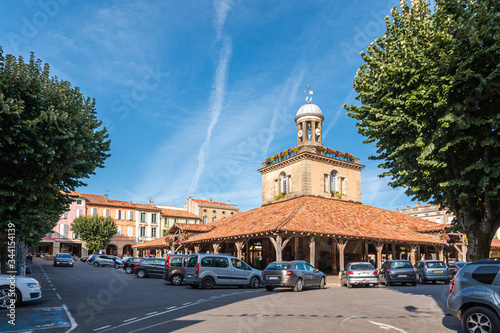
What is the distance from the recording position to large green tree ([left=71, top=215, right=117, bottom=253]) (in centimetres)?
5934

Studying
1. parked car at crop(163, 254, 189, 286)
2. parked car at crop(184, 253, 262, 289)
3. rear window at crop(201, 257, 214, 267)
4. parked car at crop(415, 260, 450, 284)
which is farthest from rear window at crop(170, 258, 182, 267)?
parked car at crop(415, 260, 450, 284)

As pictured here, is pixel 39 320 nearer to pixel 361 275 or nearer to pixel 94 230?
pixel 361 275

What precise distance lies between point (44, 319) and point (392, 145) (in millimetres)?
10355

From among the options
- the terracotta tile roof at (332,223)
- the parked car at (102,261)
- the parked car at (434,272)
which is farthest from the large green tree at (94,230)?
the parked car at (434,272)

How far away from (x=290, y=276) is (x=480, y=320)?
10.8m

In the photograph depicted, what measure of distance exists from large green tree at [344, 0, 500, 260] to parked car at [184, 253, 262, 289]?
993 centimetres

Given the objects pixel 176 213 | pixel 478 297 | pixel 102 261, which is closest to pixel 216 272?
pixel 478 297

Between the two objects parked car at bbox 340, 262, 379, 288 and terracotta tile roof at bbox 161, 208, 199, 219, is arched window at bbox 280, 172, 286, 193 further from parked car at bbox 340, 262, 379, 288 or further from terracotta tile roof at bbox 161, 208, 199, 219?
terracotta tile roof at bbox 161, 208, 199, 219

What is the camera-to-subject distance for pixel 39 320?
917cm

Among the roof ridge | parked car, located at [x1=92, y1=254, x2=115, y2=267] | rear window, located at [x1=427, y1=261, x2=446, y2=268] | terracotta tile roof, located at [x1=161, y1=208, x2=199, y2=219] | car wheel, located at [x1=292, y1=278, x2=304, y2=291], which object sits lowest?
parked car, located at [x1=92, y1=254, x2=115, y2=267]

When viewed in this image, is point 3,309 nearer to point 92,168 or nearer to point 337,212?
point 92,168

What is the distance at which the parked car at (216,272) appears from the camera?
18.7m

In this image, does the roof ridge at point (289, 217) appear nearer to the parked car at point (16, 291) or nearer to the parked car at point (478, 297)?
the parked car at point (16, 291)

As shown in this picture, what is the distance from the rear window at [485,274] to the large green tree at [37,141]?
11.3m
